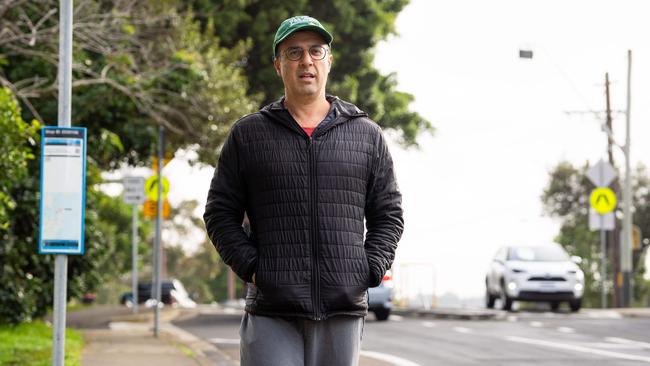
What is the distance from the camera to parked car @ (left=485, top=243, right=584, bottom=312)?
2488 cm

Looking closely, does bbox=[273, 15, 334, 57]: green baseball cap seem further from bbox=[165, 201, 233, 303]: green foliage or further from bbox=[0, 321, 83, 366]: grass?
bbox=[165, 201, 233, 303]: green foliage

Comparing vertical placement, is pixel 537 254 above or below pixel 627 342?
above

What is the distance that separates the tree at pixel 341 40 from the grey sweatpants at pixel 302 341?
77.5 feet

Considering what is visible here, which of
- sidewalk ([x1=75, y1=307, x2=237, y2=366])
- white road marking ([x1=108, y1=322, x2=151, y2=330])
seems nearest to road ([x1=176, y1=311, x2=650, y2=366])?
sidewalk ([x1=75, y1=307, x2=237, y2=366])

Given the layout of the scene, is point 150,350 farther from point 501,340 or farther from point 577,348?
point 577,348

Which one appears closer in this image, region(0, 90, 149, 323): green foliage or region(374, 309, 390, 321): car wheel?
region(0, 90, 149, 323): green foliage

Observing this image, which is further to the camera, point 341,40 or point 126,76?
point 341,40

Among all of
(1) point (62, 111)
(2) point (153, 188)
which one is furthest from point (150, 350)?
(2) point (153, 188)

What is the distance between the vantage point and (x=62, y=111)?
29.3ft

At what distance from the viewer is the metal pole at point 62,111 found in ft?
29.2

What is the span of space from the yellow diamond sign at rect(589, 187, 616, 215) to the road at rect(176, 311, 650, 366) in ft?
22.3

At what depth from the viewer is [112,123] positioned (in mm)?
19000

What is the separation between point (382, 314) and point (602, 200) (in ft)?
29.2

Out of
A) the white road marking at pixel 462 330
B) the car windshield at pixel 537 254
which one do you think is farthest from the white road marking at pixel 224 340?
the car windshield at pixel 537 254
